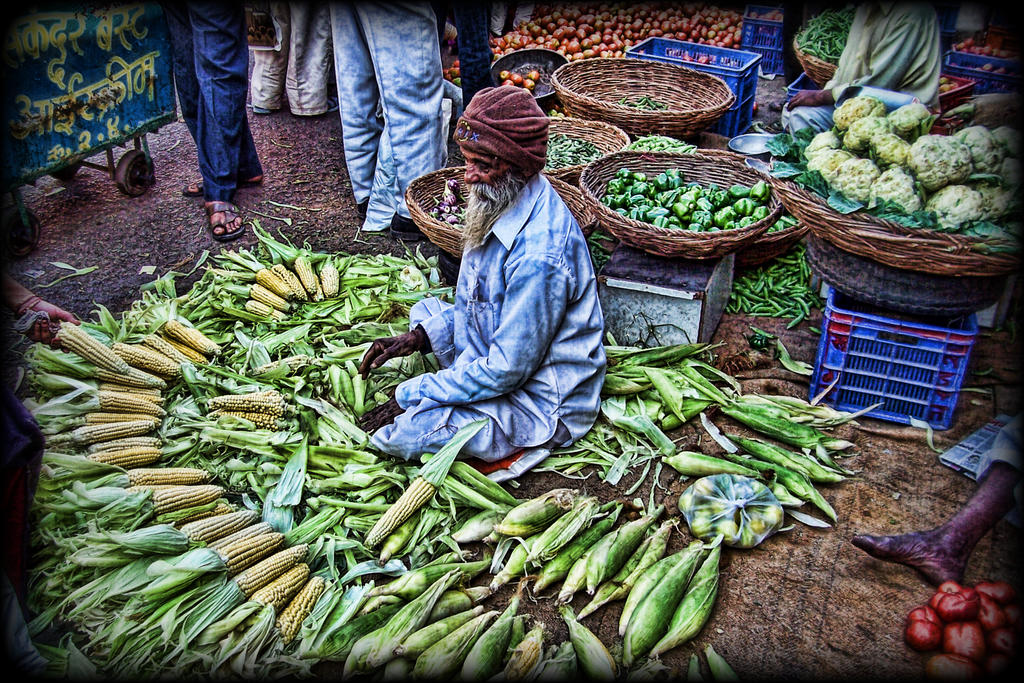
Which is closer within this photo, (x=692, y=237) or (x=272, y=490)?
(x=272, y=490)

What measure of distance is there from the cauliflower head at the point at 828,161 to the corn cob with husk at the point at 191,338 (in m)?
3.39

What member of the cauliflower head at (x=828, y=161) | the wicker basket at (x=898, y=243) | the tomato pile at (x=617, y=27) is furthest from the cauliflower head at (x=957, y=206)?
the tomato pile at (x=617, y=27)

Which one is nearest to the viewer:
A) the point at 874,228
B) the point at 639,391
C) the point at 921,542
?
the point at 921,542

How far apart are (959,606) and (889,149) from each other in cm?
227

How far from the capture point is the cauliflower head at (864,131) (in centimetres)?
391

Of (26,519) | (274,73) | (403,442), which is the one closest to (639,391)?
(403,442)

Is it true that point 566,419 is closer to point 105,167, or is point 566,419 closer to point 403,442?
point 403,442

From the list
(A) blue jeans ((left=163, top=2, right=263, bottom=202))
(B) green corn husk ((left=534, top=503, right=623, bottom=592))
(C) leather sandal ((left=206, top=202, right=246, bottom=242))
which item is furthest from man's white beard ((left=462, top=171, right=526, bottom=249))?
(A) blue jeans ((left=163, top=2, right=263, bottom=202))

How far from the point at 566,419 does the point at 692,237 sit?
132 centimetres

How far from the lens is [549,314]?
128 inches

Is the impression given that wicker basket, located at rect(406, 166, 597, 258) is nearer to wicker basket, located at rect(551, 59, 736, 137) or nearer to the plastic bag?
wicker basket, located at rect(551, 59, 736, 137)

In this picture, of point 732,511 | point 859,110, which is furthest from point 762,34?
point 732,511

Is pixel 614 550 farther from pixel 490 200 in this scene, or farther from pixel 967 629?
pixel 490 200

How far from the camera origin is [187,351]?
417 centimetres
